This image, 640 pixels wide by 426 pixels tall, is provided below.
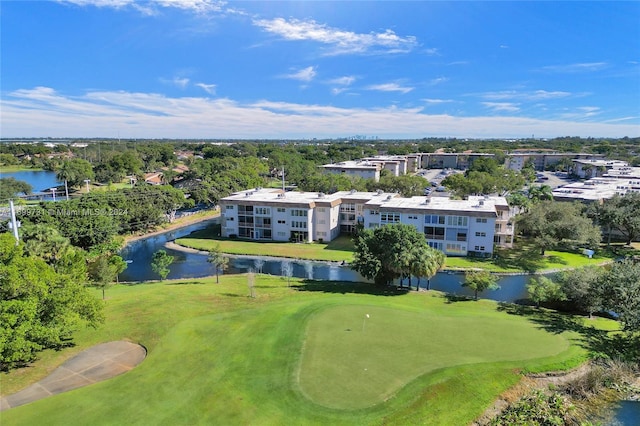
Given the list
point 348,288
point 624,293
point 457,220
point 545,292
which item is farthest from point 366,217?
point 624,293


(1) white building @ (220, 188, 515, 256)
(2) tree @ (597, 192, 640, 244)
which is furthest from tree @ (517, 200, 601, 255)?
(2) tree @ (597, 192, 640, 244)

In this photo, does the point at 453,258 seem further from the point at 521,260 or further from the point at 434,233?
the point at 521,260

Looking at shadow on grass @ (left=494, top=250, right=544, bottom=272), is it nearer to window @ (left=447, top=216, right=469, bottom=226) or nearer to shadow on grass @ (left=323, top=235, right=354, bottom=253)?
window @ (left=447, top=216, right=469, bottom=226)

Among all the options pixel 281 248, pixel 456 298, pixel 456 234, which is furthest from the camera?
pixel 281 248

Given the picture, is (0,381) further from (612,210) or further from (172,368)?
(612,210)

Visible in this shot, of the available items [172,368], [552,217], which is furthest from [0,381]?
[552,217]

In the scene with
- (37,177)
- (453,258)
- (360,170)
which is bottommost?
(453,258)

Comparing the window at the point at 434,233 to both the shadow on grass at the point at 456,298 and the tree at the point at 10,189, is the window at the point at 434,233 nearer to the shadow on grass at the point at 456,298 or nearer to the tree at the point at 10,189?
the shadow on grass at the point at 456,298
